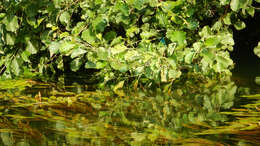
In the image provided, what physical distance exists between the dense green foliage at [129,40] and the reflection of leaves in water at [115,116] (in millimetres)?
181

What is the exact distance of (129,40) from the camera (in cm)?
237

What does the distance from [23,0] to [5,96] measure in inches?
29.9

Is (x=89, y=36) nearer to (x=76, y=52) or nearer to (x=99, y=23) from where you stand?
(x=99, y=23)

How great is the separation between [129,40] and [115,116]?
3.13ft

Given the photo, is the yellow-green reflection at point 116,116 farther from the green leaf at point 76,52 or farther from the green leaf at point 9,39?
the green leaf at point 9,39

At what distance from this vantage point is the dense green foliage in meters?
1.89

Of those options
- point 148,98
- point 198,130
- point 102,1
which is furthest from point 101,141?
point 102,1

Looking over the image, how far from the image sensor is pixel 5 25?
2398 mm

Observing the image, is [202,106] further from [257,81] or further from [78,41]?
[257,81]

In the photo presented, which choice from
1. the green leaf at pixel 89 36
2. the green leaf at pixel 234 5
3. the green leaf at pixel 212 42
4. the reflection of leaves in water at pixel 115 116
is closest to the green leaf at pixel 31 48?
the reflection of leaves in water at pixel 115 116

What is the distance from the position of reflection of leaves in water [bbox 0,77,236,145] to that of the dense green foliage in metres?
0.18

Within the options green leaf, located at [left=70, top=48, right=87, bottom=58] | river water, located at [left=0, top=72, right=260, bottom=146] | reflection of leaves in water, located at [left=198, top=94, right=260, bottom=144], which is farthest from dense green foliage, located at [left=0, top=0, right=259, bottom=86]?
reflection of leaves in water, located at [left=198, top=94, right=260, bottom=144]

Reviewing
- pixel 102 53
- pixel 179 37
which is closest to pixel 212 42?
pixel 179 37

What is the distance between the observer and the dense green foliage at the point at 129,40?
1889 millimetres
